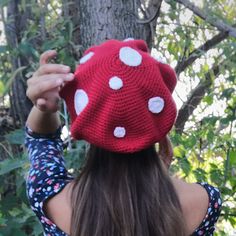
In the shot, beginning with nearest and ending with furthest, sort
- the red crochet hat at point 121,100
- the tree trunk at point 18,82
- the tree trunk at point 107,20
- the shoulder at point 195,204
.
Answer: the red crochet hat at point 121,100
the shoulder at point 195,204
the tree trunk at point 107,20
the tree trunk at point 18,82

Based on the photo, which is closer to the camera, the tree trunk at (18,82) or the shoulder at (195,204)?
the shoulder at (195,204)

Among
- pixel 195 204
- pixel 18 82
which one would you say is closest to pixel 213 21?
pixel 18 82

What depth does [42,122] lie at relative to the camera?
1354 millimetres

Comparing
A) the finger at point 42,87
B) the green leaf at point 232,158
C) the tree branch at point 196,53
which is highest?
the finger at point 42,87

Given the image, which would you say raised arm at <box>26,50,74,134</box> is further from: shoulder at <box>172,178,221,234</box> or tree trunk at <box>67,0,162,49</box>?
tree trunk at <box>67,0,162,49</box>

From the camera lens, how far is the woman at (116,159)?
1154mm

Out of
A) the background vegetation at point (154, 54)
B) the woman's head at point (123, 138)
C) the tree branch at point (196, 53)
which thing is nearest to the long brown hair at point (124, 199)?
the woman's head at point (123, 138)

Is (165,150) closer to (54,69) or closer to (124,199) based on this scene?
(124,199)

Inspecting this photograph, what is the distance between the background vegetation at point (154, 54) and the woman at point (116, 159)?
0.57m

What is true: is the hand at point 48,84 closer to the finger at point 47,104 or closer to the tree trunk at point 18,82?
the finger at point 47,104

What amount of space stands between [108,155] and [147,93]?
6.6 inches

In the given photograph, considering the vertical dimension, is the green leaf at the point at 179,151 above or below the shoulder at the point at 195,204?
below

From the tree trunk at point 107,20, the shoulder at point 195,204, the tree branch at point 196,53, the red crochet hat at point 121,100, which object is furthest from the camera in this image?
the tree branch at point 196,53

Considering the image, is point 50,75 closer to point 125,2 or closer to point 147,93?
point 147,93
